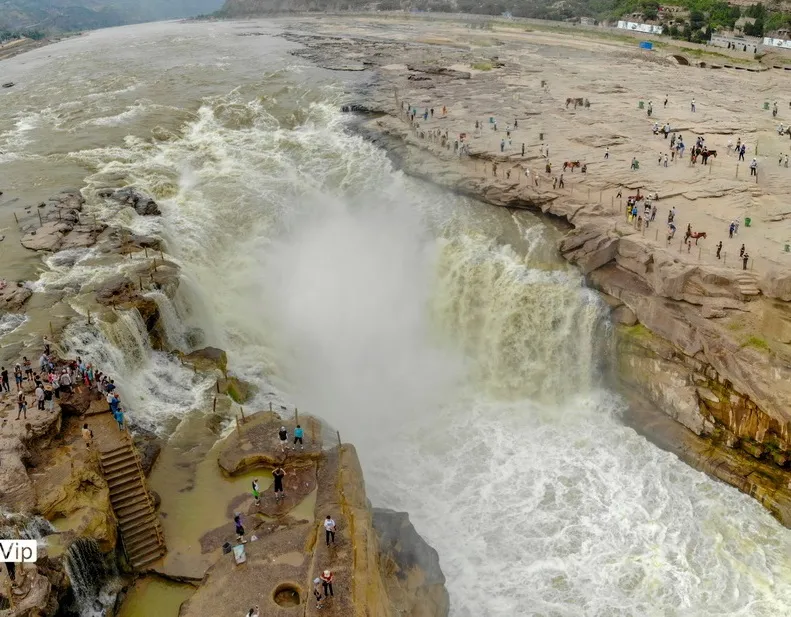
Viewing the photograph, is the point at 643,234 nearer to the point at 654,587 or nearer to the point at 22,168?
the point at 654,587

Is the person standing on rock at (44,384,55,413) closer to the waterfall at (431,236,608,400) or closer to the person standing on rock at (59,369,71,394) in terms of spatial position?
the person standing on rock at (59,369,71,394)

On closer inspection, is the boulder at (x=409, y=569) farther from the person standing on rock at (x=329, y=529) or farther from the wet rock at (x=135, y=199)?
the wet rock at (x=135, y=199)

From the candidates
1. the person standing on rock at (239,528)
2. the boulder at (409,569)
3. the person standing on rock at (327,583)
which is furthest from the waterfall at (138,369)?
the person standing on rock at (327,583)

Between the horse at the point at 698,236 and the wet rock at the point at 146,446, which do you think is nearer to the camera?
the wet rock at the point at 146,446

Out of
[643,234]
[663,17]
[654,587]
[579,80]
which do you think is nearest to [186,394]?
[654,587]

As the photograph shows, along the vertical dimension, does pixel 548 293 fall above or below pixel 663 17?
below

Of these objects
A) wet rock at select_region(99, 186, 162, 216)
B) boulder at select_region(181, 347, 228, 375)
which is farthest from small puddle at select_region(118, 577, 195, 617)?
wet rock at select_region(99, 186, 162, 216)
